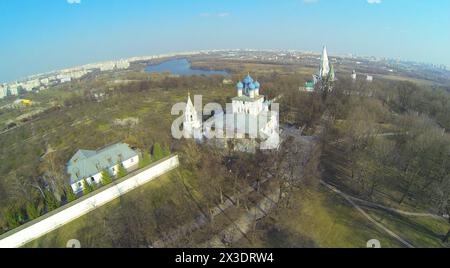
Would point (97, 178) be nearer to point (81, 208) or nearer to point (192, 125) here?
point (81, 208)

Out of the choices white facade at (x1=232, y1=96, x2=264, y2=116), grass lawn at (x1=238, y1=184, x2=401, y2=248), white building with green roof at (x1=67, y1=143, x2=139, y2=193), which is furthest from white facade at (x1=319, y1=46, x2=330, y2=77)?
white building with green roof at (x1=67, y1=143, x2=139, y2=193)

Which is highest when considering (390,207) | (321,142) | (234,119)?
(234,119)

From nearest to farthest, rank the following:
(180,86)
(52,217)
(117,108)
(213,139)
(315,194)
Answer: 1. (52,217)
2. (315,194)
3. (213,139)
4. (117,108)
5. (180,86)

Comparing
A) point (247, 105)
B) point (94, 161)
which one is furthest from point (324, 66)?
point (94, 161)

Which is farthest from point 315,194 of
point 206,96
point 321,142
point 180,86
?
point 180,86

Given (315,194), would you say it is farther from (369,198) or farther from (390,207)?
(390,207)

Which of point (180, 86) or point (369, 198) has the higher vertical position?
point (180, 86)

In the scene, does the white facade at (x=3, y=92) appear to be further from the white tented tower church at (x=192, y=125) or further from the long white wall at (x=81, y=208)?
the long white wall at (x=81, y=208)

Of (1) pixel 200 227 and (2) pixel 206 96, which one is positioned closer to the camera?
(1) pixel 200 227
